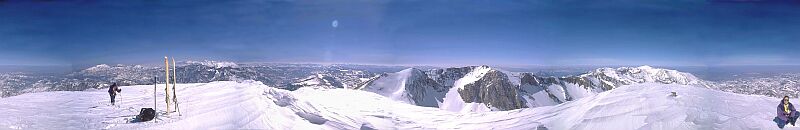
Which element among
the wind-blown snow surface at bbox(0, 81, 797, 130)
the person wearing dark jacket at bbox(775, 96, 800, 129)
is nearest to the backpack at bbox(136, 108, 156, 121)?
the wind-blown snow surface at bbox(0, 81, 797, 130)

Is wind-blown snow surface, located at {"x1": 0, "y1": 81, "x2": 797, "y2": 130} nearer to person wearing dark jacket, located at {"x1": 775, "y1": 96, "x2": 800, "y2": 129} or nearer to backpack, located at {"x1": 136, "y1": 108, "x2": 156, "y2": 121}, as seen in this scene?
person wearing dark jacket, located at {"x1": 775, "y1": 96, "x2": 800, "y2": 129}

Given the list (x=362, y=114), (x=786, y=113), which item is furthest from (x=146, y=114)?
(x=786, y=113)

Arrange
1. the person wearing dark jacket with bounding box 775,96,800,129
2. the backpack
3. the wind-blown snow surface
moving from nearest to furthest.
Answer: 1. the person wearing dark jacket with bounding box 775,96,800,129
2. the wind-blown snow surface
3. the backpack

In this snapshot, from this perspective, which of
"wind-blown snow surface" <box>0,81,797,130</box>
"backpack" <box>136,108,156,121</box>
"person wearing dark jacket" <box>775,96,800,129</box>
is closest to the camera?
"person wearing dark jacket" <box>775,96,800,129</box>

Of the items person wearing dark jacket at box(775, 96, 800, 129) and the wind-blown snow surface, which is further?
the wind-blown snow surface

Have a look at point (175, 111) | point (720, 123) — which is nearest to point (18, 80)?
point (175, 111)

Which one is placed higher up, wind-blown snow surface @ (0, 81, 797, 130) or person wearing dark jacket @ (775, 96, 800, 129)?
person wearing dark jacket @ (775, 96, 800, 129)

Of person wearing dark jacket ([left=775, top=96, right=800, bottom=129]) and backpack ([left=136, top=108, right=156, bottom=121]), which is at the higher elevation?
person wearing dark jacket ([left=775, top=96, right=800, bottom=129])

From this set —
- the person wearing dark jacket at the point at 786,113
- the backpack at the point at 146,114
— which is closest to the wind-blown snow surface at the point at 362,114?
the person wearing dark jacket at the point at 786,113

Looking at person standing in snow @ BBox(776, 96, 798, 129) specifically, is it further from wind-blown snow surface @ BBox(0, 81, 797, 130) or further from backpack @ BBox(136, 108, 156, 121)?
backpack @ BBox(136, 108, 156, 121)
